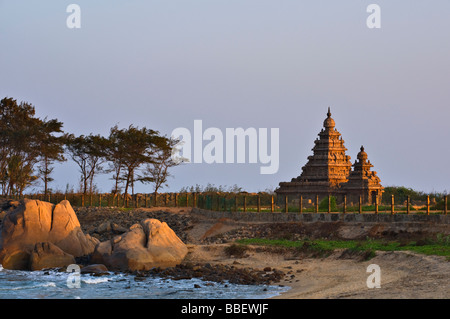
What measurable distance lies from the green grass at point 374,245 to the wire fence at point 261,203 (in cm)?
498

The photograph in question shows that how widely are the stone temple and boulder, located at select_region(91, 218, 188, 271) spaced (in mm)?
22877

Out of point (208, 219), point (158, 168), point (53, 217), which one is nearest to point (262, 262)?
point (53, 217)

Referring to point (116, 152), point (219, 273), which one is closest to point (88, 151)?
point (116, 152)

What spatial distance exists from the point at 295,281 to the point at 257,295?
10.2ft

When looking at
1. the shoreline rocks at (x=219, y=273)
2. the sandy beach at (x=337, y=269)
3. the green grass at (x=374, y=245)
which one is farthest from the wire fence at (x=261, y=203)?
the shoreline rocks at (x=219, y=273)

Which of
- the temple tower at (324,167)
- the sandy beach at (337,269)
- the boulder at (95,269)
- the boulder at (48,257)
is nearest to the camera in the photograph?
the sandy beach at (337,269)

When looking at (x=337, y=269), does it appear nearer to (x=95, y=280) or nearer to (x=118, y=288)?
(x=118, y=288)

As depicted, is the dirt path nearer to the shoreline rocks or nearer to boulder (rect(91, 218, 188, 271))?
the shoreline rocks

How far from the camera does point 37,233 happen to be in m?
33.0

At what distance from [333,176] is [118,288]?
118ft

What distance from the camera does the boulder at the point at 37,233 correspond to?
31.8 meters

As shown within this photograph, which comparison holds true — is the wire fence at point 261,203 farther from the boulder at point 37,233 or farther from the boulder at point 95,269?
the boulder at point 95,269

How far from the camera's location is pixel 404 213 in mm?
36812

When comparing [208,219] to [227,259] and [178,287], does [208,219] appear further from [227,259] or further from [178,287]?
[178,287]
